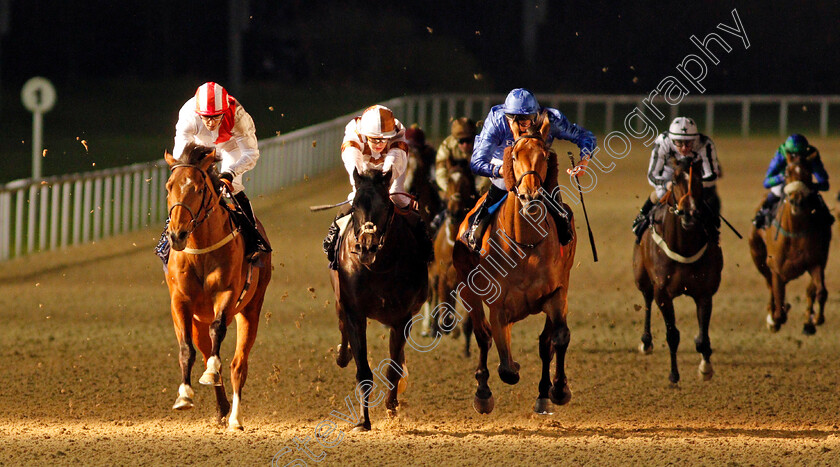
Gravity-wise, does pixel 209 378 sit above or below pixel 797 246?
below

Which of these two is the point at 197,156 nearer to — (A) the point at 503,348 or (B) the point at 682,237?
(A) the point at 503,348

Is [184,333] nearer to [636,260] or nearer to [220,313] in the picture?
[220,313]

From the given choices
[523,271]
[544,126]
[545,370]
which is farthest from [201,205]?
[545,370]

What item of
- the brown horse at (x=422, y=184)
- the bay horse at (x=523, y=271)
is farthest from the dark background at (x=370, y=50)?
the bay horse at (x=523, y=271)

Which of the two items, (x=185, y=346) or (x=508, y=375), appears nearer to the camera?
(x=185, y=346)

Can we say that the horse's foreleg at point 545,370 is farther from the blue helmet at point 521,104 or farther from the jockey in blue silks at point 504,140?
the blue helmet at point 521,104

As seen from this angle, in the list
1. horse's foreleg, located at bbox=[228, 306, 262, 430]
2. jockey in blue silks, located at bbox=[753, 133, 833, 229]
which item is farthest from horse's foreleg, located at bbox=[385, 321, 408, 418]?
jockey in blue silks, located at bbox=[753, 133, 833, 229]

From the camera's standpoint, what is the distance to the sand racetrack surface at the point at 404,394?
6.19 m

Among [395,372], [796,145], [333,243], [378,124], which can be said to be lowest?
[395,372]

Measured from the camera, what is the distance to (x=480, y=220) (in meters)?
7.40

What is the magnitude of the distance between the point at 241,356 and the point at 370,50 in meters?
24.5

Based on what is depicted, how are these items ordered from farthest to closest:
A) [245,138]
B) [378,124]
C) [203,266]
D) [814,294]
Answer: [814,294] → [245,138] → [378,124] → [203,266]

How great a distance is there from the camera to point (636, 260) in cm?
962

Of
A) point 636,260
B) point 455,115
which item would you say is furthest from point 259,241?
point 455,115
